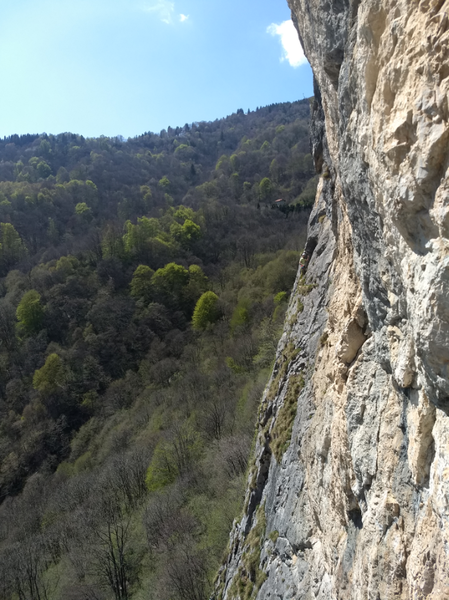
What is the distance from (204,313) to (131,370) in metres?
12.3

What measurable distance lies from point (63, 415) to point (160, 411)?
13465 mm

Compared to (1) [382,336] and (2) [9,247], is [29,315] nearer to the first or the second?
(2) [9,247]

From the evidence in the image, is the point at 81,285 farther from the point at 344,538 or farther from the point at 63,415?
the point at 344,538

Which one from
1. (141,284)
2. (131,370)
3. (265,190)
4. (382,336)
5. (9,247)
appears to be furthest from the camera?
(265,190)

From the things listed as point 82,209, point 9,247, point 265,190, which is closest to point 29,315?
point 9,247

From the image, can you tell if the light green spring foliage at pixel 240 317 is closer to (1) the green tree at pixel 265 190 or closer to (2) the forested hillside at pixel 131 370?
(2) the forested hillside at pixel 131 370

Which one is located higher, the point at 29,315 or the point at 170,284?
the point at 170,284

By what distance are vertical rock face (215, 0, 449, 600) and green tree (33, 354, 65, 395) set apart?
1677 inches

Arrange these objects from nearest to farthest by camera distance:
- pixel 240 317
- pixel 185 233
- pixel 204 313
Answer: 1. pixel 240 317
2. pixel 204 313
3. pixel 185 233

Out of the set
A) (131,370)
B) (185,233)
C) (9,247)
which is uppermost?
(9,247)

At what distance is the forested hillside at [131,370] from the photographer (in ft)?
80.8

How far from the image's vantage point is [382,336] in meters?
5.11

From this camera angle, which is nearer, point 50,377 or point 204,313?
point 50,377

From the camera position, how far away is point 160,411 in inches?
1517
